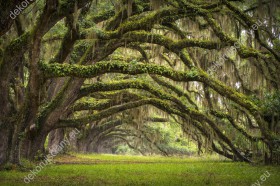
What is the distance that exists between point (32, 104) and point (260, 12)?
8.33m

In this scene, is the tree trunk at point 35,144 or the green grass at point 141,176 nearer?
the green grass at point 141,176

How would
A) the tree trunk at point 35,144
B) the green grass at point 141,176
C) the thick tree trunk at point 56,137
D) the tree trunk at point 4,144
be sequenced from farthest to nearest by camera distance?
the thick tree trunk at point 56,137, the tree trunk at point 35,144, the tree trunk at point 4,144, the green grass at point 141,176

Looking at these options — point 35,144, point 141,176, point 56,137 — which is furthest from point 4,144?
point 56,137

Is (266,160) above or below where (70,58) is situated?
below

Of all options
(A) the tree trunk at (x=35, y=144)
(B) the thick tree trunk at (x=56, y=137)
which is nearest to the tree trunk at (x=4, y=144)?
(A) the tree trunk at (x=35, y=144)

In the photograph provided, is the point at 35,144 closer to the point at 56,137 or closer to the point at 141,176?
the point at 141,176

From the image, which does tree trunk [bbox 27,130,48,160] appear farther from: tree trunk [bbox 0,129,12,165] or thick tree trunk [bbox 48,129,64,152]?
thick tree trunk [bbox 48,129,64,152]

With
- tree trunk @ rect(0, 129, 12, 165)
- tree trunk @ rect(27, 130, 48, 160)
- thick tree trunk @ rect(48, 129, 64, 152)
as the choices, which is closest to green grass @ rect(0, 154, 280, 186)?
tree trunk @ rect(0, 129, 12, 165)

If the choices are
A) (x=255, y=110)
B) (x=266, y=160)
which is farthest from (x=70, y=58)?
(x=266, y=160)

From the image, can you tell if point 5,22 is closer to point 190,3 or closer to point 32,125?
point 190,3

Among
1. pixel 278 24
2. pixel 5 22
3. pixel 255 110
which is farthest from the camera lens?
pixel 278 24

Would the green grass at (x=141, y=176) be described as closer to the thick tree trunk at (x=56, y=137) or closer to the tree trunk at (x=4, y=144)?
the tree trunk at (x=4, y=144)

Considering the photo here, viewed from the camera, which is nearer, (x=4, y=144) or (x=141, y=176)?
(x=141, y=176)

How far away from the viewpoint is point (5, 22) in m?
6.41
